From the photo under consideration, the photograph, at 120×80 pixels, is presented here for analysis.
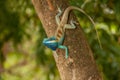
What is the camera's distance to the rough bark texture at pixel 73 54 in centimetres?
105

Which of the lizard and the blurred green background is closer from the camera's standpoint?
the lizard

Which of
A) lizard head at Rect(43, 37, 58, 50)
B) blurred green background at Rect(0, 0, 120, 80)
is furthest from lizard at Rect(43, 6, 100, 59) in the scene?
blurred green background at Rect(0, 0, 120, 80)

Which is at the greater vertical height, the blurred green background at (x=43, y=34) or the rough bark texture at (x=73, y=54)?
the rough bark texture at (x=73, y=54)

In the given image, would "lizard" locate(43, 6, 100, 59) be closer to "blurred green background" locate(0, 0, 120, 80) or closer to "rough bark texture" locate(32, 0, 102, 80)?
"rough bark texture" locate(32, 0, 102, 80)

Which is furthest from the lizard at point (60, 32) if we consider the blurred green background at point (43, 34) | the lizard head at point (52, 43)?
the blurred green background at point (43, 34)

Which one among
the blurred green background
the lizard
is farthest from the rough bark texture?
the blurred green background

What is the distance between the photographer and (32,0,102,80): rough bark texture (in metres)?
1.05

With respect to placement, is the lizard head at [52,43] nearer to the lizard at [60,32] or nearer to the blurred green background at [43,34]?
the lizard at [60,32]

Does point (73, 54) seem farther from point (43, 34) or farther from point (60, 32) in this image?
point (43, 34)

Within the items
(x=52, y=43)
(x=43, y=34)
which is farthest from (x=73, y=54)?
(x=43, y=34)

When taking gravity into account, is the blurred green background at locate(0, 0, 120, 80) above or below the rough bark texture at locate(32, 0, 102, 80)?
below

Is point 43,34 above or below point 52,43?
below

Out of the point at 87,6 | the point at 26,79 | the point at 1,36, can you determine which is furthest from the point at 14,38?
the point at 87,6

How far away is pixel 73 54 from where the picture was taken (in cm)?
105
